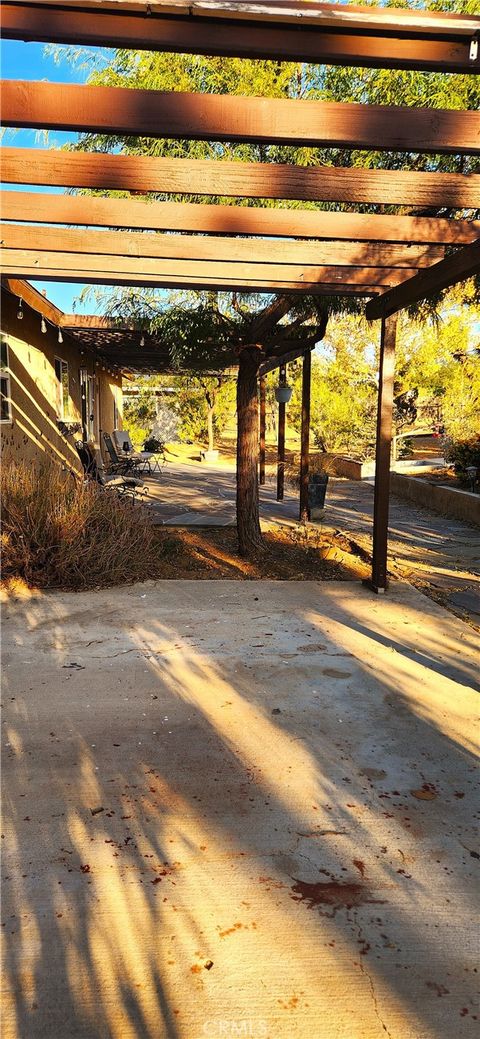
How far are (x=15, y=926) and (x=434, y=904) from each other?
4.37 ft

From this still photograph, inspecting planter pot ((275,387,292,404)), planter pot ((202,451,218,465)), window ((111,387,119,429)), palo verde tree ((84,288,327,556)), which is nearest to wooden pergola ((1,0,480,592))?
palo verde tree ((84,288,327,556))

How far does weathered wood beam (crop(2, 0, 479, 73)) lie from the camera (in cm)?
234

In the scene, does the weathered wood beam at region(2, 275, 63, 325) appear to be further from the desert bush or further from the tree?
the desert bush

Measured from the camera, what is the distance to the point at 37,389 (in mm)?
9305

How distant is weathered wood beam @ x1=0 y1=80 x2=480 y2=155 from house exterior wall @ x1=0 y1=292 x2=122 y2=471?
4572 millimetres

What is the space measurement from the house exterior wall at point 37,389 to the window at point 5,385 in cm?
4

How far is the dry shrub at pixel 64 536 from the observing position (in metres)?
5.57

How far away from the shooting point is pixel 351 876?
87.0 inches

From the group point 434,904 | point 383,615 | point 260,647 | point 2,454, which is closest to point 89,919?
point 434,904

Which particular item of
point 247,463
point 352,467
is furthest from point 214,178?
point 352,467

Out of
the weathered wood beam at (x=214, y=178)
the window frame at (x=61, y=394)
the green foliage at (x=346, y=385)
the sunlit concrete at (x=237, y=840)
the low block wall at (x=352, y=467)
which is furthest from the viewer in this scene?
the low block wall at (x=352, y=467)

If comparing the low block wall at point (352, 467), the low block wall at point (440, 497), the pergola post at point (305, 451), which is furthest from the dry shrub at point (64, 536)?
the low block wall at point (352, 467)

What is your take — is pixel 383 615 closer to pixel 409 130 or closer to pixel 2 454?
pixel 409 130

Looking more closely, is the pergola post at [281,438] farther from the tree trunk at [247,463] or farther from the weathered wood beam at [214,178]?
the weathered wood beam at [214,178]
